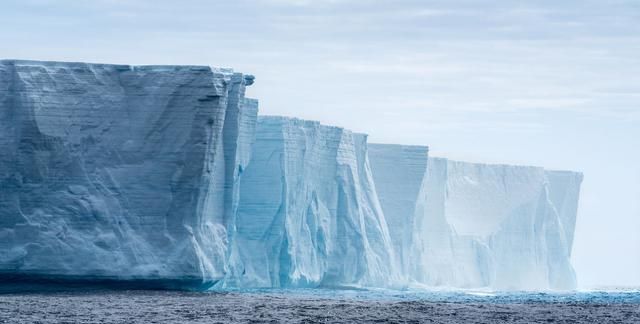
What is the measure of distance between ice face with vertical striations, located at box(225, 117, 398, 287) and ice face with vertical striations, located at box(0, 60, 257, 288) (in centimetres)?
664

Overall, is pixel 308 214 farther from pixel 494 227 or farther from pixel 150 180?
pixel 494 227

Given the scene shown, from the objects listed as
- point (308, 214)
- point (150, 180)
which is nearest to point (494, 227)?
point (308, 214)

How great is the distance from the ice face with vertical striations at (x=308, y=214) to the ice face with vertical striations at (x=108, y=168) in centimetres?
664

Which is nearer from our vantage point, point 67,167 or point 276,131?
point 67,167

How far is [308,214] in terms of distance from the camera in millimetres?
36594

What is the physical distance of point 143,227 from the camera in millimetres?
25250

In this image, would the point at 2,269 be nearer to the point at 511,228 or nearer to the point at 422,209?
the point at 422,209

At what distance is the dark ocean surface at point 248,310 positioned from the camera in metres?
19.8

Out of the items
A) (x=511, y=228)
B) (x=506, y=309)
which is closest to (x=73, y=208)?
(x=506, y=309)

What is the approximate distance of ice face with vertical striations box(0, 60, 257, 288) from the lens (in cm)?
2453

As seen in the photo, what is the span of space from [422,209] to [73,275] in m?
22.0

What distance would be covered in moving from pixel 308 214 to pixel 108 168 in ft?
39.0

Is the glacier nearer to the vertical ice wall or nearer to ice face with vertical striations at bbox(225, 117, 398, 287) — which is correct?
ice face with vertical striations at bbox(225, 117, 398, 287)

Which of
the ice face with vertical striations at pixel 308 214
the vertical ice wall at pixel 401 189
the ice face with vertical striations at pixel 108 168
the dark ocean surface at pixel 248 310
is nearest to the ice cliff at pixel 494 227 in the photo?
the vertical ice wall at pixel 401 189
